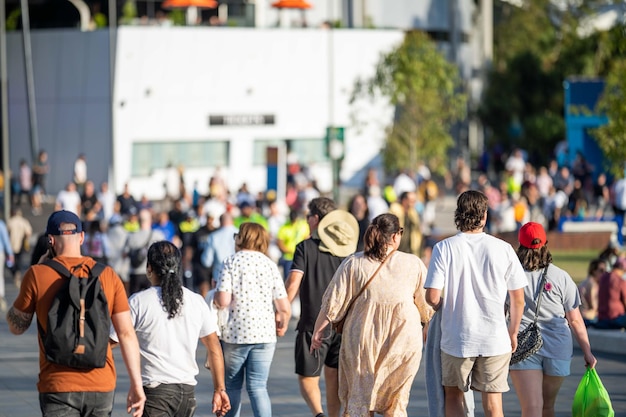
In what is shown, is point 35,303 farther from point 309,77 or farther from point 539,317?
point 309,77

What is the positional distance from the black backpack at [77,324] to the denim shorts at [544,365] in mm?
3040

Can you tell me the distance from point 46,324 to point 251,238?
257cm

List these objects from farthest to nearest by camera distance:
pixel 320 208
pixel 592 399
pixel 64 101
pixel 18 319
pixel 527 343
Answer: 1. pixel 64 101
2. pixel 320 208
3. pixel 592 399
4. pixel 527 343
5. pixel 18 319

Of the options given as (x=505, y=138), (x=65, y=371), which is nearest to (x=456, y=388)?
(x=65, y=371)

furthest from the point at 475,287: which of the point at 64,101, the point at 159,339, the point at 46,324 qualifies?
the point at 64,101

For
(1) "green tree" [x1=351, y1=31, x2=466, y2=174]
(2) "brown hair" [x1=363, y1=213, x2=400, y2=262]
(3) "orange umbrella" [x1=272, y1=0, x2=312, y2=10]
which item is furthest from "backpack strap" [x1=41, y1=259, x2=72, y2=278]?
(3) "orange umbrella" [x1=272, y1=0, x2=312, y2=10]

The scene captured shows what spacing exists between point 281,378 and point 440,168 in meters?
33.7

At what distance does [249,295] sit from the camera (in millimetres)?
8297

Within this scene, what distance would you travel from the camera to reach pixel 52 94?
42406mm

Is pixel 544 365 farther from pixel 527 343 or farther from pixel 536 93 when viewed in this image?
pixel 536 93

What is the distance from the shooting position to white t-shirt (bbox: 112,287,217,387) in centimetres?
669

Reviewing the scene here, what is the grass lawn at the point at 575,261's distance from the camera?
22.5 meters

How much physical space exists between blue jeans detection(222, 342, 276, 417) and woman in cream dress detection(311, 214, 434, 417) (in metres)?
0.94

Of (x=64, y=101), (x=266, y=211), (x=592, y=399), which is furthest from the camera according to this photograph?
(x=64, y=101)
